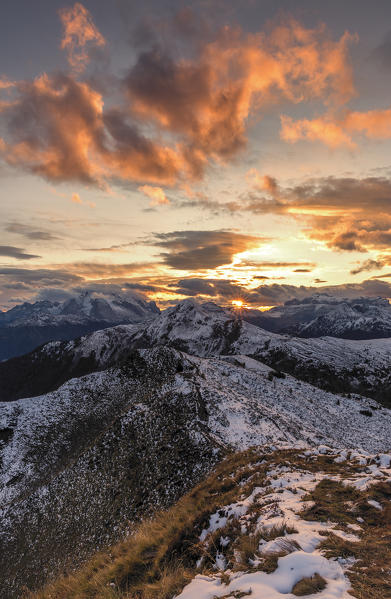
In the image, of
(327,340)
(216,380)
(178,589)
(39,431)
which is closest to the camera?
(178,589)

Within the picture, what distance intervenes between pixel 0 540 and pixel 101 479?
37.0 feet

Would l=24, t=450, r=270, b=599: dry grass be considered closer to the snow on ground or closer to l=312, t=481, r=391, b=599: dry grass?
the snow on ground

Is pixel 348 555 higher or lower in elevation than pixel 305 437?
A: higher

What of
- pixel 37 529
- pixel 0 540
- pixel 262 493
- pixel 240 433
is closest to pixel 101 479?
pixel 37 529

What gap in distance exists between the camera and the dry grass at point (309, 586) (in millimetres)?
5191

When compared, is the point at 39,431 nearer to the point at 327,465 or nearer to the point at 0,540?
the point at 0,540

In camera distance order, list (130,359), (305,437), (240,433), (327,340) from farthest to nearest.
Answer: (327,340)
(130,359)
(305,437)
(240,433)

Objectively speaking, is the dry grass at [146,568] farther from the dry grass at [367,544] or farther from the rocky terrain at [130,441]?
the dry grass at [367,544]

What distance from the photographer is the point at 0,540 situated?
26.7m

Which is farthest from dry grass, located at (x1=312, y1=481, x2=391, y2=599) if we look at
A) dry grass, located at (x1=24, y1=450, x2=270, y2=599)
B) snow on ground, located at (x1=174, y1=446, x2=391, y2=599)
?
dry grass, located at (x1=24, y1=450, x2=270, y2=599)

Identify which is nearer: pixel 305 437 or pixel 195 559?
pixel 195 559

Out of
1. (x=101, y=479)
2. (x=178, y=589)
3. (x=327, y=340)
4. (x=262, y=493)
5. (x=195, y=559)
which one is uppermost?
(x=178, y=589)

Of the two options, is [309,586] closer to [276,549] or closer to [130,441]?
[276,549]

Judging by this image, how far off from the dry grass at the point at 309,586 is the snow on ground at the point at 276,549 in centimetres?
7
